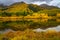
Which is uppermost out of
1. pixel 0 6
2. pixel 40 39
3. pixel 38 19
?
pixel 0 6

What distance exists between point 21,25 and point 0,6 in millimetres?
990

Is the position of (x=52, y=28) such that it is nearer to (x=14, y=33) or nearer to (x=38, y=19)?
(x=38, y=19)

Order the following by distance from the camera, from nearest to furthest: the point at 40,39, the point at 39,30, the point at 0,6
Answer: the point at 40,39
the point at 39,30
the point at 0,6

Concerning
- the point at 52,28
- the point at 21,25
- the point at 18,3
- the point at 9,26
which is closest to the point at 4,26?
the point at 9,26

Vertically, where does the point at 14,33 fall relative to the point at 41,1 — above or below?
below

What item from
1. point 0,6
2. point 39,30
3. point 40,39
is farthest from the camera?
point 0,6

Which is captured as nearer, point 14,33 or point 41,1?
point 14,33

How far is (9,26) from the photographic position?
590cm

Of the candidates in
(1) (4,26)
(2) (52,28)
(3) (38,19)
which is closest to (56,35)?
(2) (52,28)

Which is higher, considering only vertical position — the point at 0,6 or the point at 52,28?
the point at 0,6

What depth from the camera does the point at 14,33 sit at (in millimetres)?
5598

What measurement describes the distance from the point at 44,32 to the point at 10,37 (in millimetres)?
1044

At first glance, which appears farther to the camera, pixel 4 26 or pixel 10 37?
pixel 4 26

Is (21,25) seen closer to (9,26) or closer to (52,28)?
(9,26)
